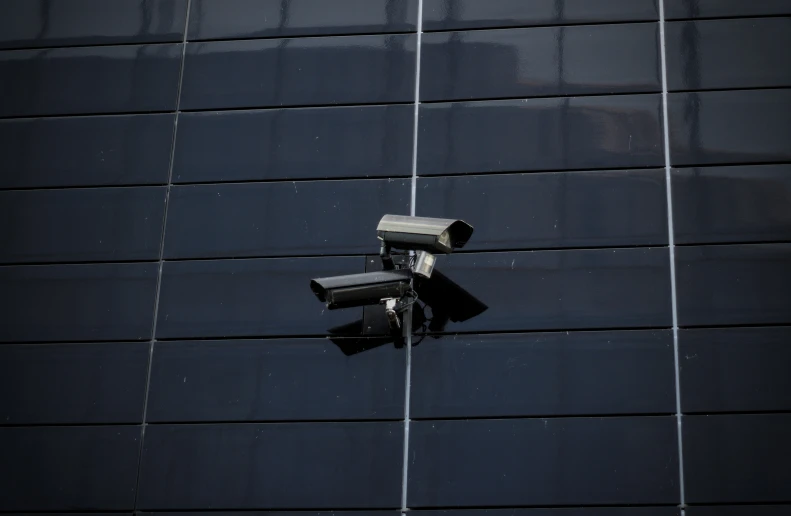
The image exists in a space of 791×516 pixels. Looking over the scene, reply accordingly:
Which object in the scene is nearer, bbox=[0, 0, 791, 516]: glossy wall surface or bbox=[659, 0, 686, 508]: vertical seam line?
bbox=[659, 0, 686, 508]: vertical seam line

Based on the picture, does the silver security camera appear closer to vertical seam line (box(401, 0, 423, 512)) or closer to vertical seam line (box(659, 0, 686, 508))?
vertical seam line (box(401, 0, 423, 512))

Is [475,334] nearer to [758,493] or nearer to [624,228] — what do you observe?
[624,228]

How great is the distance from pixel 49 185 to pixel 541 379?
8.96 ft

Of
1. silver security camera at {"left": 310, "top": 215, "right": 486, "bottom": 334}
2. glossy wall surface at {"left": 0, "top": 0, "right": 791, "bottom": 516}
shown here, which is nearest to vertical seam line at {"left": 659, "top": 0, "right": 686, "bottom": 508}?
glossy wall surface at {"left": 0, "top": 0, "right": 791, "bottom": 516}

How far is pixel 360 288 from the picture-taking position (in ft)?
19.2

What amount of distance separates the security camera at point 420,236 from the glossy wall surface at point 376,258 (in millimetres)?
333

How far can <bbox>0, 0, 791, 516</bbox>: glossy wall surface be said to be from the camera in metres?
5.96

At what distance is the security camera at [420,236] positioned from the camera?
5.88m

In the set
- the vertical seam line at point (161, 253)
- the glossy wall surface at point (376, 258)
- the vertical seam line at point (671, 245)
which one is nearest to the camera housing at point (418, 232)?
the glossy wall surface at point (376, 258)

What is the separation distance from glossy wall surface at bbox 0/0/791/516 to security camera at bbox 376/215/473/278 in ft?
1.09

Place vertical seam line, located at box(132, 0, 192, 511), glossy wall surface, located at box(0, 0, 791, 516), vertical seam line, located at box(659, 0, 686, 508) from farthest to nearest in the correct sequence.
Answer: vertical seam line, located at box(132, 0, 192, 511) < glossy wall surface, located at box(0, 0, 791, 516) < vertical seam line, located at box(659, 0, 686, 508)

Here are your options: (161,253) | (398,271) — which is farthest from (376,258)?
(161,253)

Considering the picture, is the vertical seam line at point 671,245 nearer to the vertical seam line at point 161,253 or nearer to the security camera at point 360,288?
the security camera at point 360,288

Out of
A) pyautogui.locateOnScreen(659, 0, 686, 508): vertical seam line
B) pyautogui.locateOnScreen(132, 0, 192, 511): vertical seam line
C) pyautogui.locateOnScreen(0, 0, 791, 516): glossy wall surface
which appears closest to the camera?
pyautogui.locateOnScreen(659, 0, 686, 508): vertical seam line
